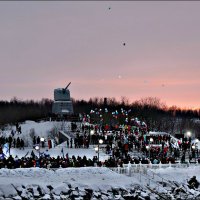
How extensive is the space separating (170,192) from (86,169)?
7.76 metres

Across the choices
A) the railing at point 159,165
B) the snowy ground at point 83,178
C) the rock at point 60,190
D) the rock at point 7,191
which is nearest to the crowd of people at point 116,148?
the railing at point 159,165

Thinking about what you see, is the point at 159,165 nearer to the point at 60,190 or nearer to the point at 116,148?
the point at 116,148

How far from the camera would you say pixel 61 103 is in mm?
97750

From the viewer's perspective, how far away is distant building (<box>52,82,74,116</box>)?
9750 cm

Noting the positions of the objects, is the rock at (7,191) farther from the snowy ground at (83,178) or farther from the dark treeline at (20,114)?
the dark treeline at (20,114)

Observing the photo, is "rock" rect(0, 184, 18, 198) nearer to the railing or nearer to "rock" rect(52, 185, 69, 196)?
"rock" rect(52, 185, 69, 196)

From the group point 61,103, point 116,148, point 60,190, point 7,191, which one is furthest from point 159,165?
point 61,103

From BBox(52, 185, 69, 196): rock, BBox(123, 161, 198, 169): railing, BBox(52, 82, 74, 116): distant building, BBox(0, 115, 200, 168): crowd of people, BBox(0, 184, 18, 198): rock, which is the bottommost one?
BBox(52, 185, 69, 196): rock

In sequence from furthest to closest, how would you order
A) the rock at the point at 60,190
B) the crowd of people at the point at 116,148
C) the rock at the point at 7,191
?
the crowd of people at the point at 116,148 < the rock at the point at 60,190 < the rock at the point at 7,191

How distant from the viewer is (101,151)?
56.1 meters

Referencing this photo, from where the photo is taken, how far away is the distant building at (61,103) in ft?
320

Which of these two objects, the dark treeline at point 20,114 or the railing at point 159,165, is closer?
the railing at point 159,165

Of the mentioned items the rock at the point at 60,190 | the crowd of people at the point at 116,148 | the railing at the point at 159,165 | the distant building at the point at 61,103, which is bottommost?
the rock at the point at 60,190

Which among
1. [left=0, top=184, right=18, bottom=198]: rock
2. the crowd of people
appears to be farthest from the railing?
[left=0, top=184, right=18, bottom=198]: rock
